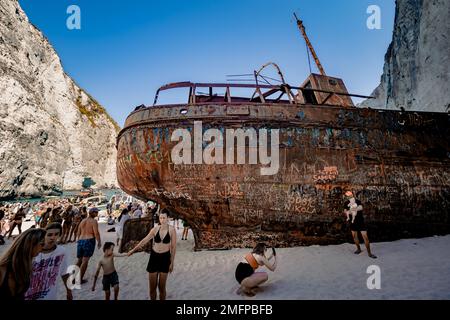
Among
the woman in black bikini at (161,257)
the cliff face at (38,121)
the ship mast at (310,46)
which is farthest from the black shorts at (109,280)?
the cliff face at (38,121)

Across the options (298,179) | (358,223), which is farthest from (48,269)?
(358,223)

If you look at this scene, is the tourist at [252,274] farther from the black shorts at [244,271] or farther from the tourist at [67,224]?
the tourist at [67,224]

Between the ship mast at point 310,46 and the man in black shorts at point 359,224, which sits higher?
the ship mast at point 310,46

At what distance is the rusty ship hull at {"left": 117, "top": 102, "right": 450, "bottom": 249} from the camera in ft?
19.0

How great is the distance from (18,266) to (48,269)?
528 millimetres

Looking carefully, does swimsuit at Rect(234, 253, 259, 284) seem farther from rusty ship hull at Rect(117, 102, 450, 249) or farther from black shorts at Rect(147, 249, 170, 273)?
rusty ship hull at Rect(117, 102, 450, 249)

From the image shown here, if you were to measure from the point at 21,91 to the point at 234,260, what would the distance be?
45.2 m

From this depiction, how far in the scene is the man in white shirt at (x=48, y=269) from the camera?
1.96 m

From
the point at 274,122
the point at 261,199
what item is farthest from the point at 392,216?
the point at 274,122

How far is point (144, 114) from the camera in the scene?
6.35m

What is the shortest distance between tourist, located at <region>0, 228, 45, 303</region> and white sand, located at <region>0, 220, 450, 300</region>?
264cm

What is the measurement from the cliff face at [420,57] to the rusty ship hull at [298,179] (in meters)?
9.79
